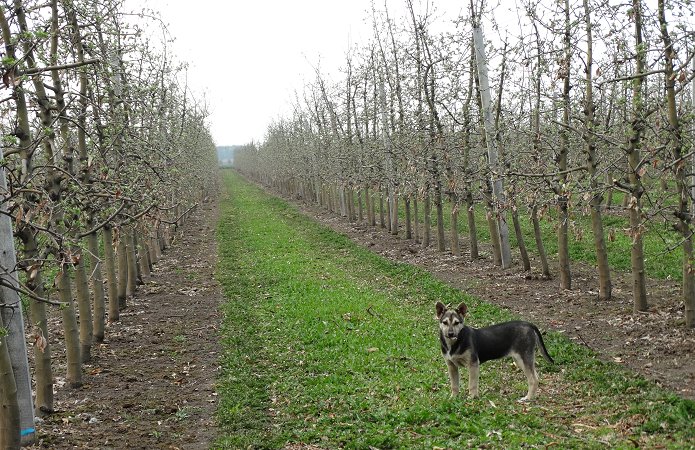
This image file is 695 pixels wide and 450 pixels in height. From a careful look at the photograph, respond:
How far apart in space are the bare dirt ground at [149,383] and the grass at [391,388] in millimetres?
444

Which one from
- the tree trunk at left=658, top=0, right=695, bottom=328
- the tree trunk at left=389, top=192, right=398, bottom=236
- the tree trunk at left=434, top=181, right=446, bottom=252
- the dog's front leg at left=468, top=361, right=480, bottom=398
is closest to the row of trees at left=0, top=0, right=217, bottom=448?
the dog's front leg at left=468, top=361, right=480, bottom=398

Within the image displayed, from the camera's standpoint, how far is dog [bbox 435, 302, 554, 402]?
8500 mm

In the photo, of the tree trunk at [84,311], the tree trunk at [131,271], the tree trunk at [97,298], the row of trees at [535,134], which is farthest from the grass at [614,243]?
the tree trunk at [131,271]

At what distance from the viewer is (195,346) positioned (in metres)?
13.6

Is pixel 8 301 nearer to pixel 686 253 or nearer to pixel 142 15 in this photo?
pixel 142 15

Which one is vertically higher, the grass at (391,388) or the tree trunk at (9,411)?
the tree trunk at (9,411)

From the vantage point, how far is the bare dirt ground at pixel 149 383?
880 cm

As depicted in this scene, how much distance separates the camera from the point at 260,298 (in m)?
17.9

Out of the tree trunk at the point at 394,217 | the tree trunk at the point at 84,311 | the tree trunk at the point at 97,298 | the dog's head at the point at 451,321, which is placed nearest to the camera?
the dog's head at the point at 451,321

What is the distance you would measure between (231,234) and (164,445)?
2579 centimetres

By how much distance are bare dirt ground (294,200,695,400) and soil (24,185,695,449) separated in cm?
2

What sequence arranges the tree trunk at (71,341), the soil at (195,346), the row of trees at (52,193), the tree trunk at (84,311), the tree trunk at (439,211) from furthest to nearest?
the tree trunk at (439,211), the tree trunk at (84,311), the tree trunk at (71,341), the soil at (195,346), the row of trees at (52,193)

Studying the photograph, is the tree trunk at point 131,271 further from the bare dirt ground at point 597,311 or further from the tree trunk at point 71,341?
the bare dirt ground at point 597,311

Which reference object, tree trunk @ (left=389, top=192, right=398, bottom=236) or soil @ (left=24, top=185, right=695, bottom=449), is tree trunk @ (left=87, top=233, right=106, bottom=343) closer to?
soil @ (left=24, top=185, right=695, bottom=449)
